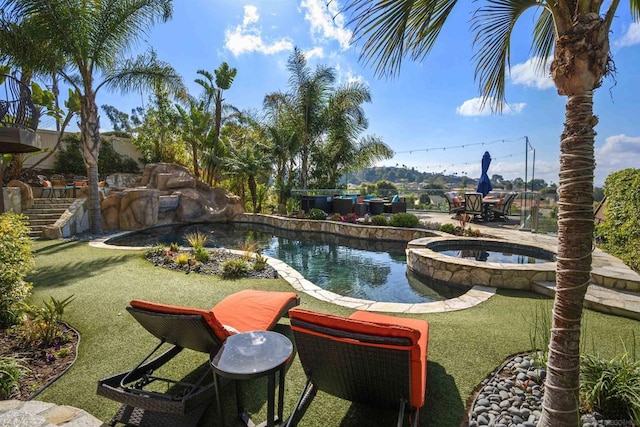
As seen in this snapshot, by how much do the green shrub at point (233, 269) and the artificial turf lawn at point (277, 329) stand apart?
0.30 m

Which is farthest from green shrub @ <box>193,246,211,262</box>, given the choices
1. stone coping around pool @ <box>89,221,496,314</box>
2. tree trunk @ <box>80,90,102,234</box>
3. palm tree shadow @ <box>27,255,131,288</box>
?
tree trunk @ <box>80,90,102,234</box>

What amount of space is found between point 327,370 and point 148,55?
42.9ft

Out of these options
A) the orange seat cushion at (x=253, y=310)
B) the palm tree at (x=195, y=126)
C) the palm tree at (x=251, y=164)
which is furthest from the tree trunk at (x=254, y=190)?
the orange seat cushion at (x=253, y=310)

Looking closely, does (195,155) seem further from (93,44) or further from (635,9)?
(635,9)

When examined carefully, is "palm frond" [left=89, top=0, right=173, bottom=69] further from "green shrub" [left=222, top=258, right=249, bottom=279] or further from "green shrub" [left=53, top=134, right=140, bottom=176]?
"green shrub" [left=53, top=134, right=140, bottom=176]

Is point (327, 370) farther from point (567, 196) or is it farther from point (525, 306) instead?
point (525, 306)

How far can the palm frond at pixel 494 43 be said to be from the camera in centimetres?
249

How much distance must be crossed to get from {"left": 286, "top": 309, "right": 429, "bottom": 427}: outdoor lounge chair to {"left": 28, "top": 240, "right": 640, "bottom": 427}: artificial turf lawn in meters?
0.39

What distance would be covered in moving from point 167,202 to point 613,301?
1542 cm

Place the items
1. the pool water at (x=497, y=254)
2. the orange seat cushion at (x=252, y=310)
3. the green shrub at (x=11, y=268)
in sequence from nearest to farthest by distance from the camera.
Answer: the orange seat cushion at (x=252, y=310)
the green shrub at (x=11, y=268)
the pool water at (x=497, y=254)

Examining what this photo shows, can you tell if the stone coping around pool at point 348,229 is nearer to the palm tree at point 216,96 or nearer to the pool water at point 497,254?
the pool water at point 497,254

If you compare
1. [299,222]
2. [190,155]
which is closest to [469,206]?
[299,222]

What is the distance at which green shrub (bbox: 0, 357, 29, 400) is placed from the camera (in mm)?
2678

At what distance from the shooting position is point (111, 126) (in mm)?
40406
